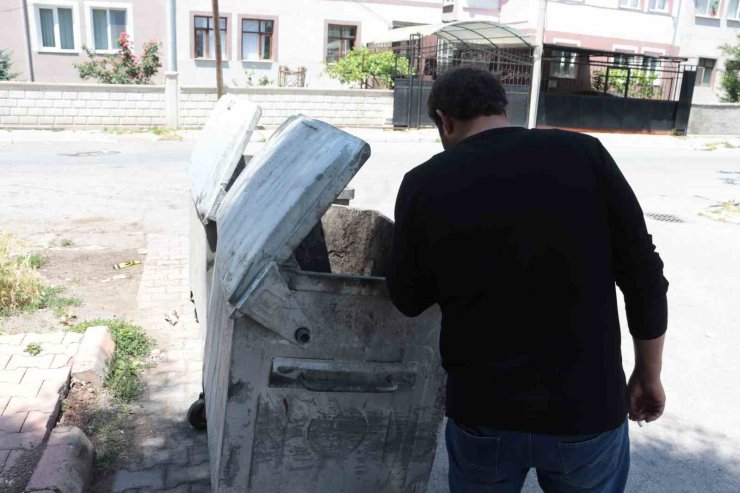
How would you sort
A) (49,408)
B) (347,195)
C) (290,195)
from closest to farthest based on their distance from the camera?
1. (290,195)
2. (49,408)
3. (347,195)

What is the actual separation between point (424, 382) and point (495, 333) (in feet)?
2.14

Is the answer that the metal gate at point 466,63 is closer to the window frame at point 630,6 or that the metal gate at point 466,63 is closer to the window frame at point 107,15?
the window frame at point 630,6

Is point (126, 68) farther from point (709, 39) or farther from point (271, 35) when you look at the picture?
point (709, 39)

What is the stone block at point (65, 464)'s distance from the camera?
112 inches

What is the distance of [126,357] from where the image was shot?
4254mm

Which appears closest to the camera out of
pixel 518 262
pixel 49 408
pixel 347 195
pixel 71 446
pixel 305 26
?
pixel 518 262

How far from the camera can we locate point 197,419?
11.4ft

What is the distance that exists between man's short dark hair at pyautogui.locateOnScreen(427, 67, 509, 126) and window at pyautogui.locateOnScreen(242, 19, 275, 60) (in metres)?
25.5

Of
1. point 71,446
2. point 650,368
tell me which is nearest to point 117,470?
point 71,446

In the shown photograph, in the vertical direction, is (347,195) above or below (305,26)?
below

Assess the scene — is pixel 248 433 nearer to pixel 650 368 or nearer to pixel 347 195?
pixel 650 368

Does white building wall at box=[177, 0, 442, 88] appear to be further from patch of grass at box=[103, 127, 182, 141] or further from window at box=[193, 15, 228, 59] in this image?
patch of grass at box=[103, 127, 182, 141]

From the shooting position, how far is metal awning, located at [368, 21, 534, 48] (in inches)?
838

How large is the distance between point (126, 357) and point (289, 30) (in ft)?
77.9
